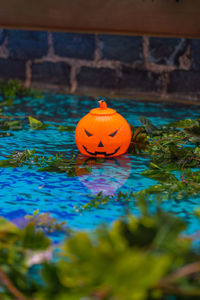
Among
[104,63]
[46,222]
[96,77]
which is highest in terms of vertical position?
[104,63]

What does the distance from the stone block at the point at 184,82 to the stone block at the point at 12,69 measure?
1419 mm

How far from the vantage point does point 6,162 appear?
174 cm

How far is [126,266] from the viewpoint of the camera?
0.55m

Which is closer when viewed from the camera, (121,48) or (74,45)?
(121,48)

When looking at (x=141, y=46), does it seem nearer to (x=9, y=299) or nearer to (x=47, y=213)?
(x=47, y=213)

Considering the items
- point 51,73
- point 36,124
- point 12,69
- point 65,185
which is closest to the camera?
point 65,185

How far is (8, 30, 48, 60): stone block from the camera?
368cm

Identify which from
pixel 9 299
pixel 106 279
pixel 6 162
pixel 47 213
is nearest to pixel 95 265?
pixel 106 279

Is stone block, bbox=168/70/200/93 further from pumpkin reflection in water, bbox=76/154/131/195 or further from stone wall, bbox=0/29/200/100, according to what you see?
pumpkin reflection in water, bbox=76/154/131/195

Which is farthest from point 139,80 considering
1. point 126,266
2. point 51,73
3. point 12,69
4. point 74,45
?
point 126,266

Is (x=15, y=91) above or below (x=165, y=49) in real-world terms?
below

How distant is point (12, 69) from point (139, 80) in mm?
1248

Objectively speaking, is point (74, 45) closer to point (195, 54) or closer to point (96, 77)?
point (96, 77)

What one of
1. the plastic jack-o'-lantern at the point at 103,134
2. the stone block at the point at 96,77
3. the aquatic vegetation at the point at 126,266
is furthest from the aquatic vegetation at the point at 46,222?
the stone block at the point at 96,77
